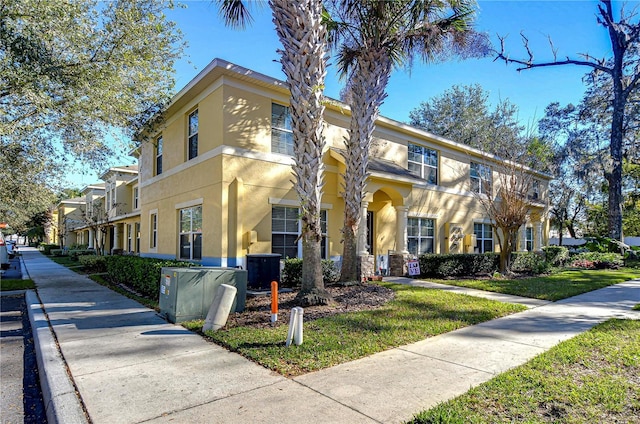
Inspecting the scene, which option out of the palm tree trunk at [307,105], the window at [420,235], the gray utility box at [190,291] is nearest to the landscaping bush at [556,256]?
the window at [420,235]

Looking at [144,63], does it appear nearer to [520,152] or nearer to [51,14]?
[51,14]

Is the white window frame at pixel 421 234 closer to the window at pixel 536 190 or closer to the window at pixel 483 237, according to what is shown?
the window at pixel 483 237

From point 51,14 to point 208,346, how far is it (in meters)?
9.36

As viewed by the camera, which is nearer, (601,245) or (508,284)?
(508,284)

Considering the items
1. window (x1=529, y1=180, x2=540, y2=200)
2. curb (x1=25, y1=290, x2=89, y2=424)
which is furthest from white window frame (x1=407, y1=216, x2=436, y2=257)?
curb (x1=25, y1=290, x2=89, y2=424)

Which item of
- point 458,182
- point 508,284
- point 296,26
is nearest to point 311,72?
point 296,26

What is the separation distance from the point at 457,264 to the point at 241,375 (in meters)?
12.6

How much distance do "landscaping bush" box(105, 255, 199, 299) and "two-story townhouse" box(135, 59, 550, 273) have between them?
5.02ft

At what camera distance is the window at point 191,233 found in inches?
504

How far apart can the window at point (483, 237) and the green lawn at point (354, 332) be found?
42.0 feet

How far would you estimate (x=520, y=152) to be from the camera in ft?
51.8

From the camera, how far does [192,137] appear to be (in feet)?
44.0

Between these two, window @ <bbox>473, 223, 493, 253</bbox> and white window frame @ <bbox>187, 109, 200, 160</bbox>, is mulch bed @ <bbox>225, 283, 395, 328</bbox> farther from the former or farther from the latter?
window @ <bbox>473, 223, 493, 253</bbox>

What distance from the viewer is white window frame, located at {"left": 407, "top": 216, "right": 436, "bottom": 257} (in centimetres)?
A: 1727
